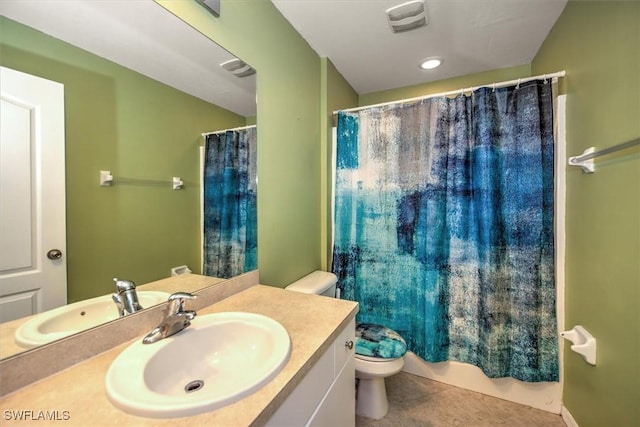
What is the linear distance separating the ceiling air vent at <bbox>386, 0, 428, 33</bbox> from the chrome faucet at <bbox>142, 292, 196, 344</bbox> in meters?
1.74

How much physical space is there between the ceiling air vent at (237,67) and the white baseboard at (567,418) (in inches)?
99.6

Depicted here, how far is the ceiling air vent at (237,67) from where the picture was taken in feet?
3.76

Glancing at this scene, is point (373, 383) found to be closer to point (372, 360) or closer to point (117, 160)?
point (372, 360)

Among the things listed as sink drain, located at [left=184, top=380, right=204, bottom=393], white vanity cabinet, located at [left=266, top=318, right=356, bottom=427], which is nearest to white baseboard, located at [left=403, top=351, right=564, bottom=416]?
→ white vanity cabinet, located at [left=266, top=318, right=356, bottom=427]

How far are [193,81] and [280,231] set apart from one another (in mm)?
838

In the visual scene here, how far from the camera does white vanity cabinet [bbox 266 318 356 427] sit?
626 millimetres

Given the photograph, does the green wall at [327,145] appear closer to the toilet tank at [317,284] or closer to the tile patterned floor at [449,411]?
the toilet tank at [317,284]

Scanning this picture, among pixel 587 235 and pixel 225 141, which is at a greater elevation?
pixel 225 141

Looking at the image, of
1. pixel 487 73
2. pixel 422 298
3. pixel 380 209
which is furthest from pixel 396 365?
pixel 487 73

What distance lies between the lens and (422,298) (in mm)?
1718

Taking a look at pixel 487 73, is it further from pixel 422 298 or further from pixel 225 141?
pixel 225 141

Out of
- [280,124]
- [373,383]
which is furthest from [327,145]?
[373,383]

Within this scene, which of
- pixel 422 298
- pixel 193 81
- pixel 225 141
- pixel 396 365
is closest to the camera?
pixel 193 81

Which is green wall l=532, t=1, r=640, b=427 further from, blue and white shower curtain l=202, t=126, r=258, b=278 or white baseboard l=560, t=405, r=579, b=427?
blue and white shower curtain l=202, t=126, r=258, b=278
